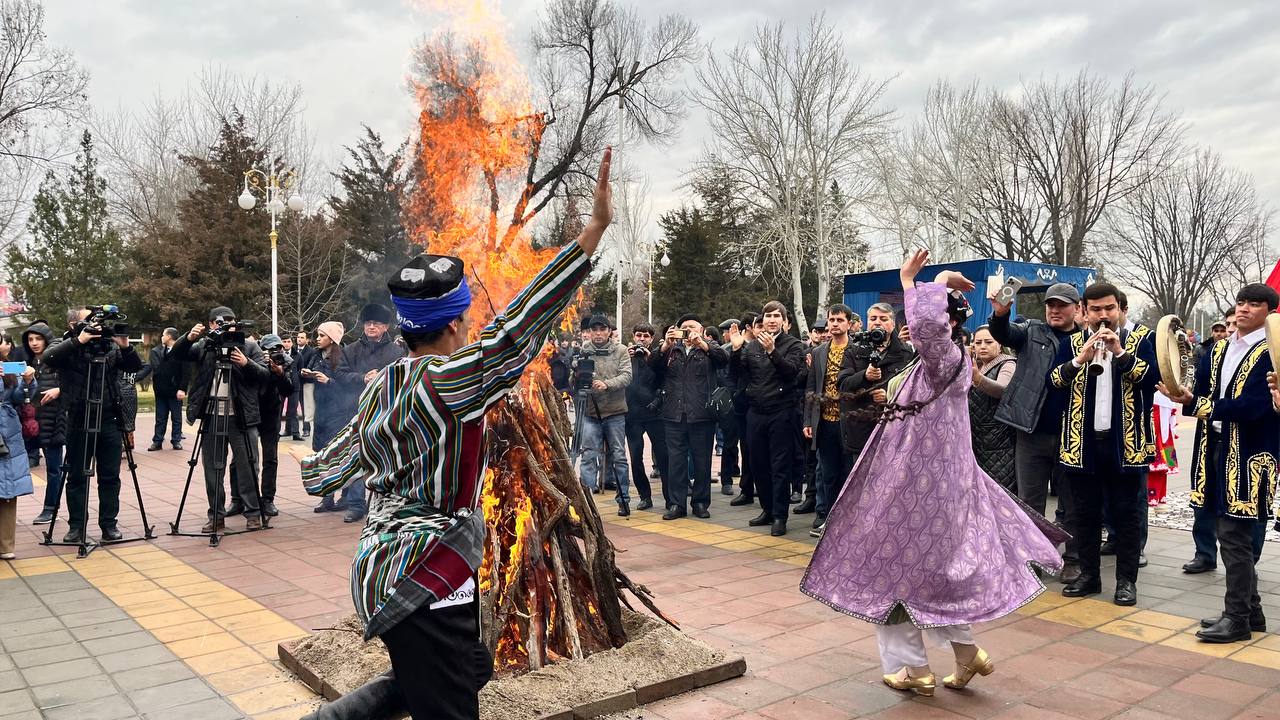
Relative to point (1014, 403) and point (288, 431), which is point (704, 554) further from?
point (288, 431)

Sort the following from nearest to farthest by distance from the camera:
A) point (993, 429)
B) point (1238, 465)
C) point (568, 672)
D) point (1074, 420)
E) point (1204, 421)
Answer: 1. point (568, 672)
2. point (1238, 465)
3. point (1204, 421)
4. point (1074, 420)
5. point (993, 429)

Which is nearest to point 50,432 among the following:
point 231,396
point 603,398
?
point 231,396

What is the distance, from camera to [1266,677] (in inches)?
181

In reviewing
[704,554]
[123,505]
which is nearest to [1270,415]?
[704,554]

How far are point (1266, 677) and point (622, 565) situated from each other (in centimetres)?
427

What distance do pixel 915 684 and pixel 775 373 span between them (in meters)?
4.66

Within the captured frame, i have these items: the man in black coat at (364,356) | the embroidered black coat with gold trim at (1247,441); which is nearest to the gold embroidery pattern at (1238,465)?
the embroidered black coat with gold trim at (1247,441)

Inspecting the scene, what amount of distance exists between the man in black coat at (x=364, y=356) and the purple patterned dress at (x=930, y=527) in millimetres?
6225

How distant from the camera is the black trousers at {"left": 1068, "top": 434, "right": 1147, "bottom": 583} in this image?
605cm

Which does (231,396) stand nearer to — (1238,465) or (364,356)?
(364,356)

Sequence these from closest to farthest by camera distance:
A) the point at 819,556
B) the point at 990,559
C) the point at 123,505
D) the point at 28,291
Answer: the point at 990,559 → the point at 819,556 → the point at 123,505 → the point at 28,291

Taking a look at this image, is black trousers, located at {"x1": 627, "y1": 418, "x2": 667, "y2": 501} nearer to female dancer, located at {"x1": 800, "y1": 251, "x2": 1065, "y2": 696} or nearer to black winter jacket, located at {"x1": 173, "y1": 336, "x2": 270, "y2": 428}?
black winter jacket, located at {"x1": 173, "y1": 336, "x2": 270, "y2": 428}

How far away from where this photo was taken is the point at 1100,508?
638 cm

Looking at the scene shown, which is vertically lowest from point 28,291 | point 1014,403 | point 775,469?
point 775,469
